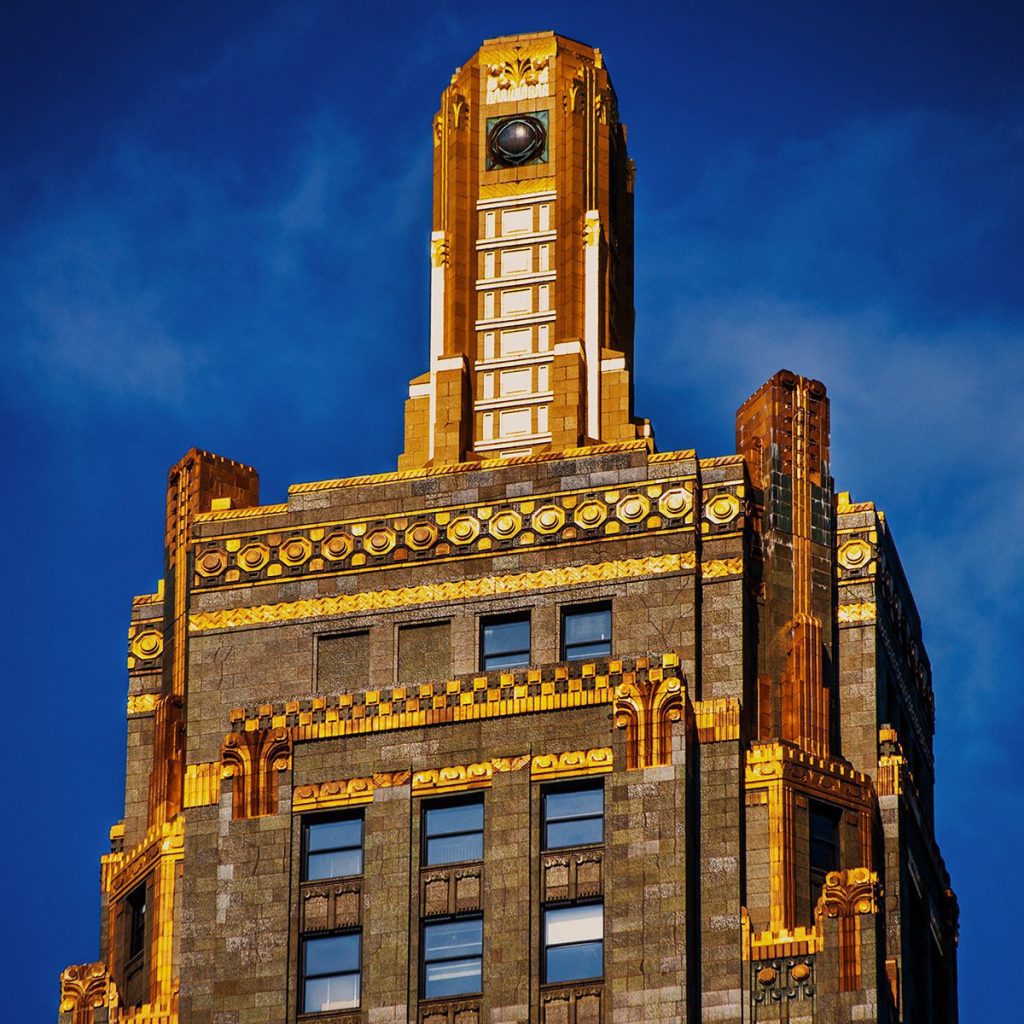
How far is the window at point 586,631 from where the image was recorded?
11794 cm

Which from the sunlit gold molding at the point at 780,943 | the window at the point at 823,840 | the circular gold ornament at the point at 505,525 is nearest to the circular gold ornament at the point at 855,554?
the window at the point at 823,840

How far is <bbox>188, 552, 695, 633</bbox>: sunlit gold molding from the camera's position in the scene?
118 m

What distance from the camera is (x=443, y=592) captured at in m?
119

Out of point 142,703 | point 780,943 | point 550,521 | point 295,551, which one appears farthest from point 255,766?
point 780,943

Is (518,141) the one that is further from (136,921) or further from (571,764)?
(136,921)

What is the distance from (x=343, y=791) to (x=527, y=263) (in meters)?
17.7

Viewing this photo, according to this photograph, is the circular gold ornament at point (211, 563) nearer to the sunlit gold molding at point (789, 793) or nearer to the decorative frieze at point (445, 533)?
the decorative frieze at point (445, 533)

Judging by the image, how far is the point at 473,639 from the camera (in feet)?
389

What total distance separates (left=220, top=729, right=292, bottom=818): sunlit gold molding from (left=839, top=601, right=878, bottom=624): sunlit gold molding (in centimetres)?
1409

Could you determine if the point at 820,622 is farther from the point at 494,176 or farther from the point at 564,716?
the point at 494,176

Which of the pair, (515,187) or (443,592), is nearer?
(443,592)

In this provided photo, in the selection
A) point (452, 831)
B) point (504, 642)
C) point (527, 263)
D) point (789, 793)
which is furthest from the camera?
point (527, 263)

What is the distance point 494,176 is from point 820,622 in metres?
17.0

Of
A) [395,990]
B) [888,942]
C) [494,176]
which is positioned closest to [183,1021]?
[395,990]
